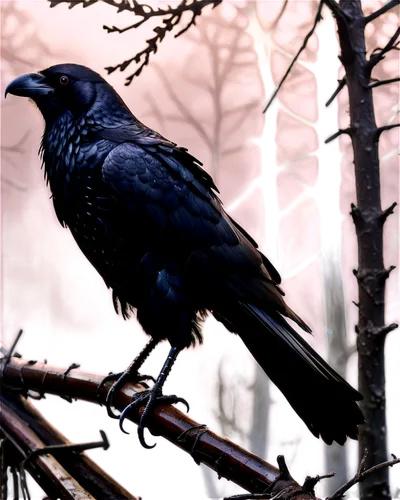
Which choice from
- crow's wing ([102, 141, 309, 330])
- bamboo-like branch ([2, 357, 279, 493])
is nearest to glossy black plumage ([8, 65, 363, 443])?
crow's wing ([102, 141, 309, 330])

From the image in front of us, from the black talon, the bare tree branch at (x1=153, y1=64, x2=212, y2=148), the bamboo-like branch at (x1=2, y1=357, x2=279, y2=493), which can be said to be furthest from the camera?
the bare tree branch at (x1=153, y1=64, x2=212, y2=148)

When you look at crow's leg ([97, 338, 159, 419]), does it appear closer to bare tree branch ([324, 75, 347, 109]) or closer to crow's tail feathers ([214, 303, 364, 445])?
crow's tail feathers ([214, 303, 364, 445])

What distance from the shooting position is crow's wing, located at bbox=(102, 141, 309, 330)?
0.85 meters

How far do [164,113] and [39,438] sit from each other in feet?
2.25

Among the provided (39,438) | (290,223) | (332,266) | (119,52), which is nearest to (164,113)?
(119,52)

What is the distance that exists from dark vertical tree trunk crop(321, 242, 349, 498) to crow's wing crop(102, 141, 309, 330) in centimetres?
32

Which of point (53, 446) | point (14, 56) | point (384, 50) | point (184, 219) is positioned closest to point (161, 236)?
point (184, 219)

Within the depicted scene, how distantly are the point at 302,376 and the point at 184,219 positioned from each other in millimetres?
278

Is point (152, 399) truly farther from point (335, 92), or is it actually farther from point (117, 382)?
point (335, 92)

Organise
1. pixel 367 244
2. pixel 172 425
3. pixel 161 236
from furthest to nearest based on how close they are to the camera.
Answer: pixel 367 244 → pixel 161 236 → pixel 172 425

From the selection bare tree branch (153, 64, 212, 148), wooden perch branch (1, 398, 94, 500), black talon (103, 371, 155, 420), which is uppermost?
bare tree branch (153, 64, 212, 148)

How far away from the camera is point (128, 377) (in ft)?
3.10

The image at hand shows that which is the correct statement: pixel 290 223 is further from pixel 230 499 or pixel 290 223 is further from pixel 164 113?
pixel 230 499

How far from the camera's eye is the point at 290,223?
118 cm
